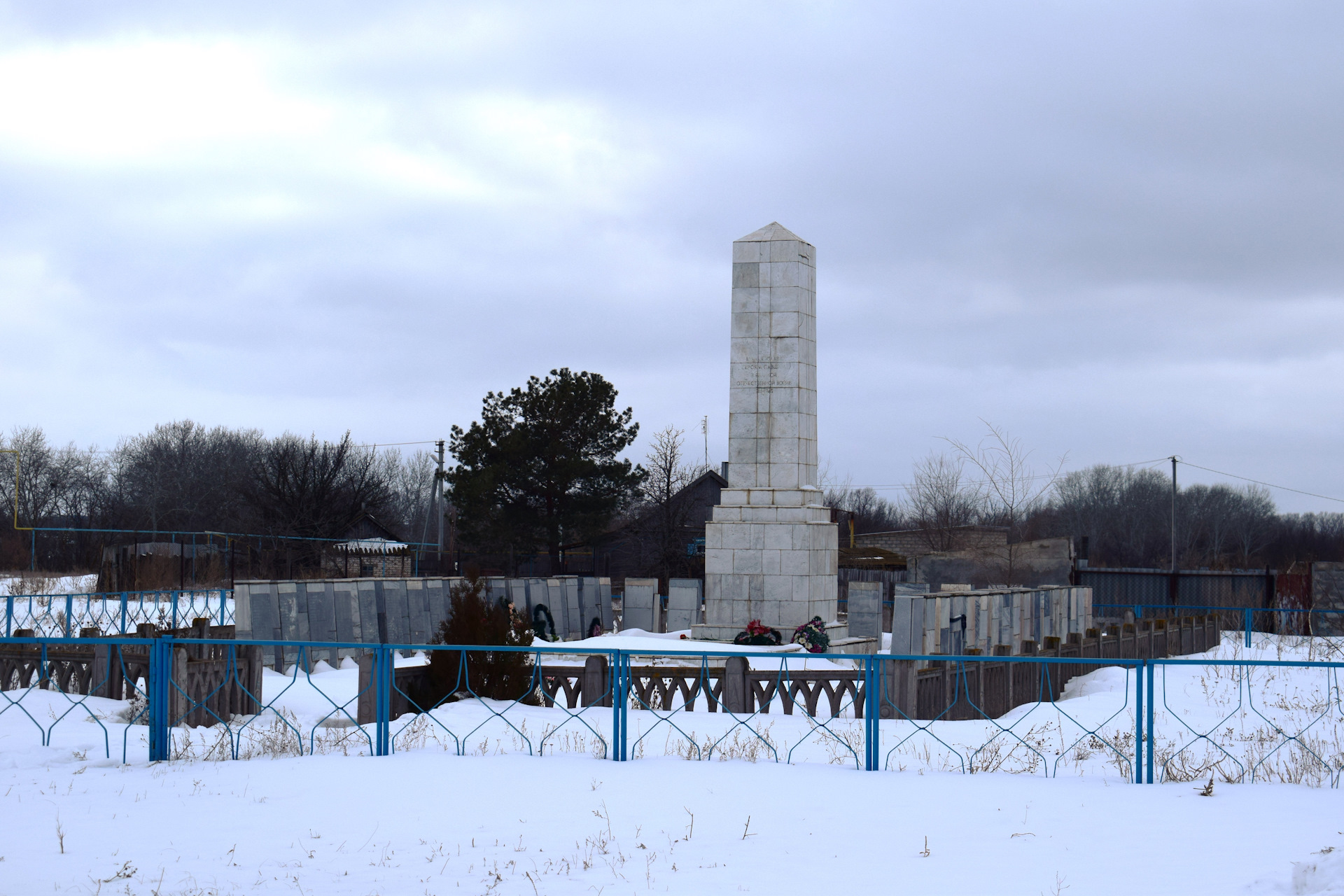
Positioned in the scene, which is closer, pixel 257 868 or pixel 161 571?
pixel 257 868

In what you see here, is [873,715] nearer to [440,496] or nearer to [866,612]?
[866,612]

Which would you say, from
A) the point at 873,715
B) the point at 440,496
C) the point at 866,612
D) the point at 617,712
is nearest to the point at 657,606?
the point at 866,612

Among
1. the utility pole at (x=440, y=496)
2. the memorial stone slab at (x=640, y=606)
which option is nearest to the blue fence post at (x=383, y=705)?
the memorial stone slab at (x=640, y=606)

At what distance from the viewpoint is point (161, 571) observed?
96.2 feet

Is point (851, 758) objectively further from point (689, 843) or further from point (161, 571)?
point (161, 571)

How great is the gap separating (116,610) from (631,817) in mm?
21656

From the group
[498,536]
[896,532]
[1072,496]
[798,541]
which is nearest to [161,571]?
[498,536]

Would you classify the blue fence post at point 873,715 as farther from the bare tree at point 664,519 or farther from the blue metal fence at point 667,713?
the bare tree at point 664,519

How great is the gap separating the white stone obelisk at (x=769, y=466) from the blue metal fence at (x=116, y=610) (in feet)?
27.4

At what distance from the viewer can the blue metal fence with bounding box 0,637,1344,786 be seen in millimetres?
9484

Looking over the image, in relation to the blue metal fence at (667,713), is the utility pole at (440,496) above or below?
above

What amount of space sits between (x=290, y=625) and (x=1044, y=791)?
12255mm

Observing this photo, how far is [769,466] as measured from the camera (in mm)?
20172

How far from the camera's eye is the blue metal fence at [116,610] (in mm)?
20953
